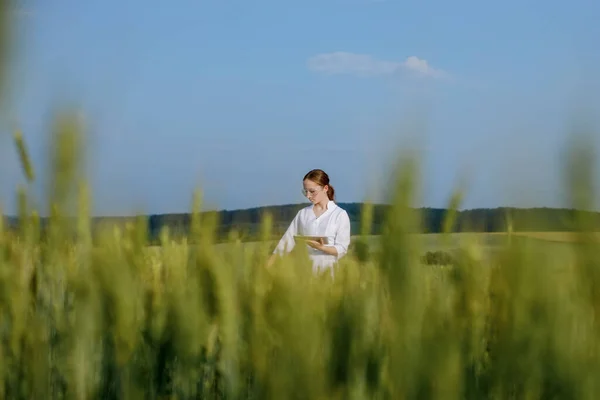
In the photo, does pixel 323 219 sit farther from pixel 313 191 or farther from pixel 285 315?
pixel 285 315

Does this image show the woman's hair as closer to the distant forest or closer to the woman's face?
the woman's face

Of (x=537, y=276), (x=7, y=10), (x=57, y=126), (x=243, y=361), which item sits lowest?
(x=243, y=361)

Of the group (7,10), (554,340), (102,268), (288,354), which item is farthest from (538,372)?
(7,10)

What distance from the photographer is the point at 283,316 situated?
0.88 metres

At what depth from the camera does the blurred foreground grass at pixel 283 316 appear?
0.80 metres

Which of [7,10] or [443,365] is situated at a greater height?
[7,10]

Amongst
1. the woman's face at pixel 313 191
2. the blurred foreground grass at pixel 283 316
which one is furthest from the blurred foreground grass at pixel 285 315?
the woman's face at pixel 313 191

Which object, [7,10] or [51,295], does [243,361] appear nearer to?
[51,295]

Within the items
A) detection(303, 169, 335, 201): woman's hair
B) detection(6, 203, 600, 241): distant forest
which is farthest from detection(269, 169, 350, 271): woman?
detection(6, 203, 600, 241): distant forest

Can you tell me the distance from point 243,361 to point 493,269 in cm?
35

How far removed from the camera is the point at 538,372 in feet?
2.82

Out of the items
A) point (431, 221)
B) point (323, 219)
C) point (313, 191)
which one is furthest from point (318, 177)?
point (431, 221)

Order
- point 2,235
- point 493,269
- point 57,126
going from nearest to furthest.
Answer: point 493,269, point 57,126, point 2,235

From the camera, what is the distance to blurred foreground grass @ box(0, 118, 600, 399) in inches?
31.6
